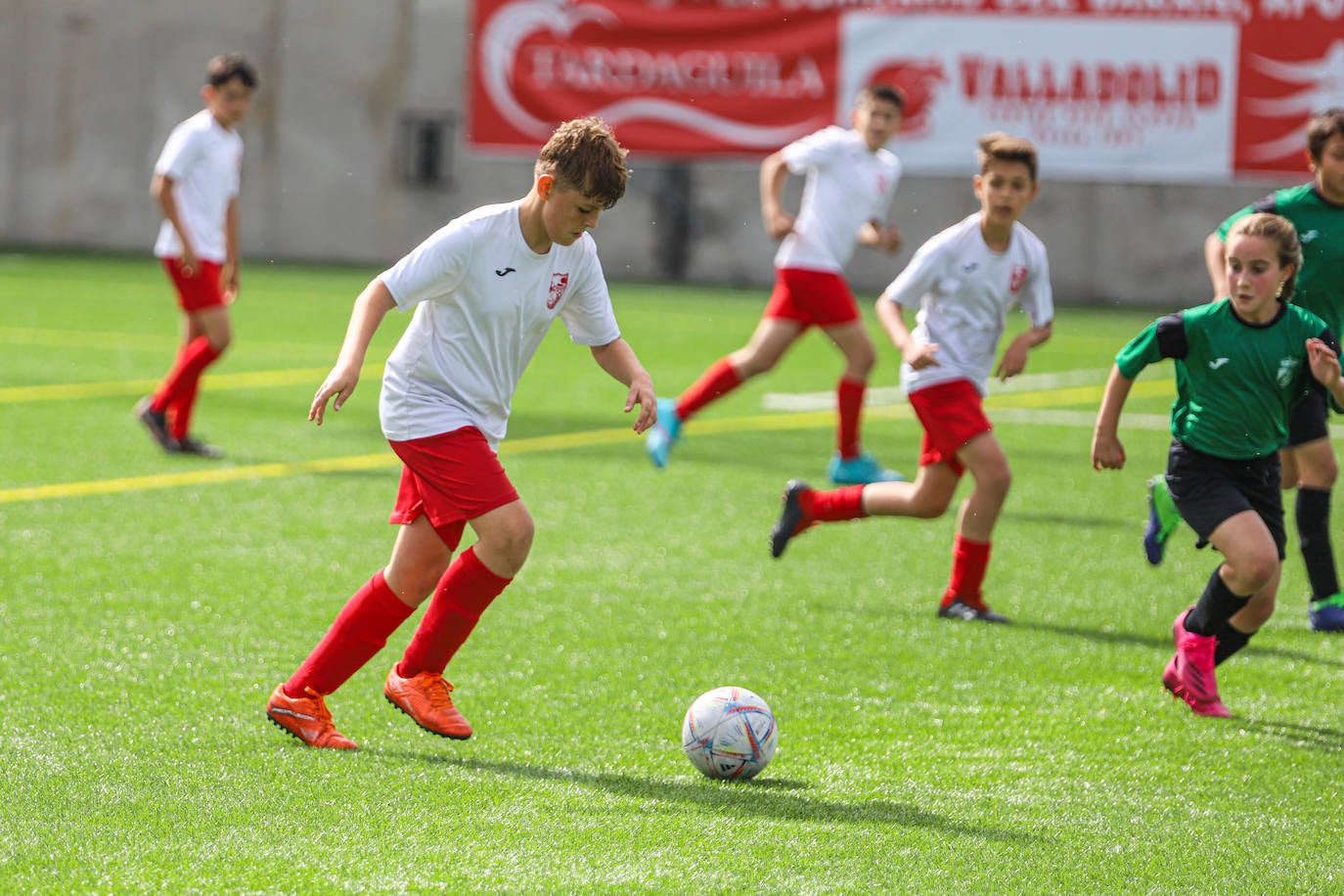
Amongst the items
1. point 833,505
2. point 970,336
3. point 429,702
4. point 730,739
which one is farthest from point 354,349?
point 833,505

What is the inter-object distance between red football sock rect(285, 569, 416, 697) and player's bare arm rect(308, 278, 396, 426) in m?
0.55

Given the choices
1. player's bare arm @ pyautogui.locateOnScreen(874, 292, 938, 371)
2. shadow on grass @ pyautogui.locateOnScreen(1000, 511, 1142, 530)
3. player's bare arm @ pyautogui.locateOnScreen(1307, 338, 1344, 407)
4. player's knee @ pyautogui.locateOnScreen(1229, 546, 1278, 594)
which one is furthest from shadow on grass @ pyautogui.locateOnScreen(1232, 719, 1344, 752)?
shadow on grass @ pyautogui.locateOnScreen(1000, 511, 1142, 530)

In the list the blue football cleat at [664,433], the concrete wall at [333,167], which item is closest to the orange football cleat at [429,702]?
the blue football cleat at [664,433]

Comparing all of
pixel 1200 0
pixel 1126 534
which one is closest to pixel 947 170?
pixel 1200 0

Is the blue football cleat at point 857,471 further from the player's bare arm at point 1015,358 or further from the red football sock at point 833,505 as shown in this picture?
the player's bare arm at point 1015,358

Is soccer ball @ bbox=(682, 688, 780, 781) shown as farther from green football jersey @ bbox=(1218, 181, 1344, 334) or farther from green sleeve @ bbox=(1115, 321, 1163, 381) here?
green football jersey @ bbox=(1218, 181, 1344, 334)

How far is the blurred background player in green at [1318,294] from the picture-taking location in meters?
6.06

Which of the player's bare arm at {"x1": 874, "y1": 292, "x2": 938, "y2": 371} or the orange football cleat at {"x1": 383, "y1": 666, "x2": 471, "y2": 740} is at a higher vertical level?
the player's bare arm at {"x1": 874, "y1": 292, "x2": 938, "y2": 371}

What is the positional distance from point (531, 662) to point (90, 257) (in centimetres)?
2021

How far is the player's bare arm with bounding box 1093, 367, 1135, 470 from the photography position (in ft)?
16.4

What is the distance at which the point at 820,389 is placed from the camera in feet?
44.4

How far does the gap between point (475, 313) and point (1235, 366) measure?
2113mm

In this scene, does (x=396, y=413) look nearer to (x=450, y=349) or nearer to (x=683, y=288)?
(x=450, y=349)

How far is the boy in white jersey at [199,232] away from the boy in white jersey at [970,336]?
4.33 metres
